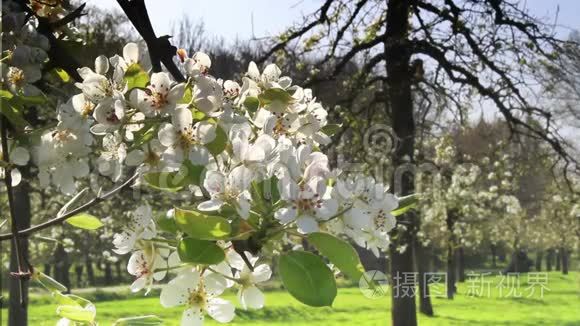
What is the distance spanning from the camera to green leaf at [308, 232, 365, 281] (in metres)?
0.73

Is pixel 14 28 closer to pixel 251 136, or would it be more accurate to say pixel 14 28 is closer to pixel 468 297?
pixel 251 136

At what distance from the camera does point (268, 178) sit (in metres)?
0.76

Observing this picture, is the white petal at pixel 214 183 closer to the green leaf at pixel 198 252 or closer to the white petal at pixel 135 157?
the green leaf at pixel 198 252

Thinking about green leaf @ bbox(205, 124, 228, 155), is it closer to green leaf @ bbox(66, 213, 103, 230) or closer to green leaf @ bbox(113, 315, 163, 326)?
green leaf @ bbox(113, 315, 163, 326)

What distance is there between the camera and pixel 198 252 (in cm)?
70

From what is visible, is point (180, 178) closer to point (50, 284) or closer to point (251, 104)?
point (251, 104)

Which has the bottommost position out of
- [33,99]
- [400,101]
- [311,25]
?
[33,99]

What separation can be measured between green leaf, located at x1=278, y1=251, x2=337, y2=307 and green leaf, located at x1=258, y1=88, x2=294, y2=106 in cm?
31

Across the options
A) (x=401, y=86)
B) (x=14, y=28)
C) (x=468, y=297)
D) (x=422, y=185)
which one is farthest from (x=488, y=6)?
(x=468, y=297)

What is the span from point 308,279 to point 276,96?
0.35 m

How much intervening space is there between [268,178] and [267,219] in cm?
5

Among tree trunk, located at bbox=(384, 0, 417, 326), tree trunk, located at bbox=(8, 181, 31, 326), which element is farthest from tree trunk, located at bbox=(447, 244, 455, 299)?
tree trunk, located at bbox=(8, 181, 31, 326)

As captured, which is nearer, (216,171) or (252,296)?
(216,171)

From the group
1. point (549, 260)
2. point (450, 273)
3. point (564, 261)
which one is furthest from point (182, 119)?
point (549, 260)
